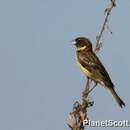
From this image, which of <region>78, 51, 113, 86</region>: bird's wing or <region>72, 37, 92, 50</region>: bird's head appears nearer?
<region>72, 37, 92, 50</region>: bird's head

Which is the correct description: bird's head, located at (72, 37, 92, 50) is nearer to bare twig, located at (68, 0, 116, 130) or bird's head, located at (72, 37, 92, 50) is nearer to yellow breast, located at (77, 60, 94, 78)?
yellow breast, located at (77, 60, 94, 78)

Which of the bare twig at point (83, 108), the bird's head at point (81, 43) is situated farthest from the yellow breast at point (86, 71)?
the bare twig at point (83, 108)

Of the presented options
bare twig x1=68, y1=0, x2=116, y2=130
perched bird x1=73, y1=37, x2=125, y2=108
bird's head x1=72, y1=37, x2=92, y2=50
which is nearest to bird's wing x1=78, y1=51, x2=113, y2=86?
perched bird x1=73, y1=37, x2=125, y2=108

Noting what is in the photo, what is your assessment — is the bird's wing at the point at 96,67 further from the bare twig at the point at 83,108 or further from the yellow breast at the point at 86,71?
the bare twig at the point at 83,108

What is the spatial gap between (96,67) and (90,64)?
0.56ft

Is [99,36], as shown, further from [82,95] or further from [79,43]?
[79,43]

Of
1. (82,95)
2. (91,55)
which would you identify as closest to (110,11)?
(82,95)

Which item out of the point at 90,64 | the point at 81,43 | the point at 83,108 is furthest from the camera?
the point at 90,64

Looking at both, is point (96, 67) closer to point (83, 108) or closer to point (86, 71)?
point (86, 71)

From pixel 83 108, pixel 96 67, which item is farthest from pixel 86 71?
pixel 83 108

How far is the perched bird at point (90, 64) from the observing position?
23.8ft

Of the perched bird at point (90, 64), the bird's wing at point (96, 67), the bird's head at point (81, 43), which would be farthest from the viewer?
the bird's wing at point (96, 67)

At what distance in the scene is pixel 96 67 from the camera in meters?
7.61

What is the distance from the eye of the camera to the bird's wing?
7.54 m
